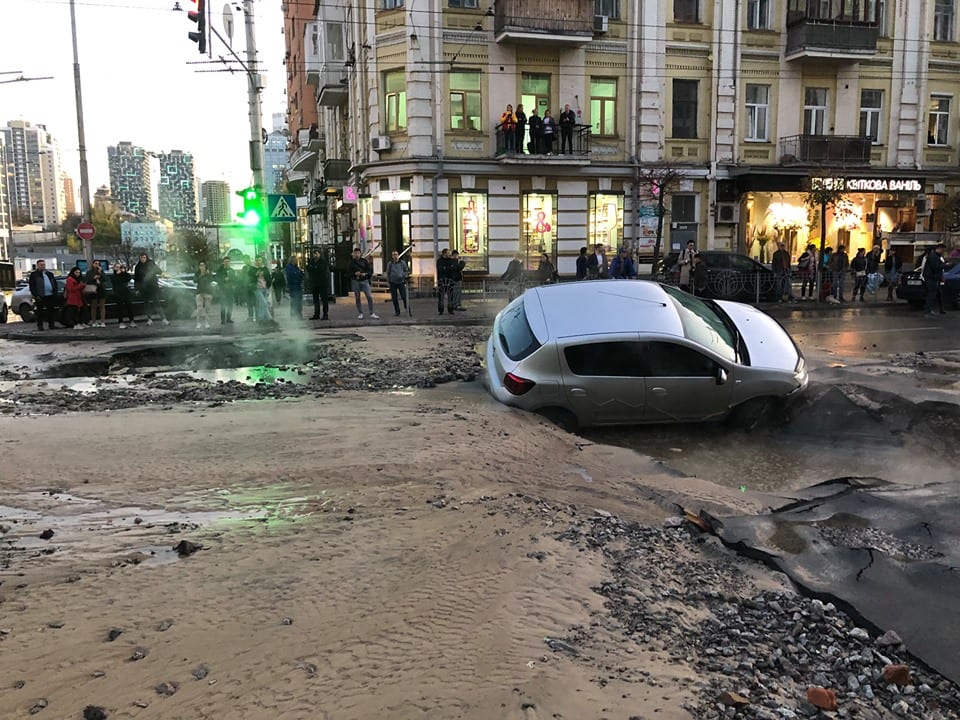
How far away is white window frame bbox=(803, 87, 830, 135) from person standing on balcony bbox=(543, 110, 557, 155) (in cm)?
1045

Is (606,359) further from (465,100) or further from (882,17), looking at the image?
(882,17)

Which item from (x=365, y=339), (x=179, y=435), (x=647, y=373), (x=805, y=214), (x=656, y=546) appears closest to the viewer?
(x=656, y=546)

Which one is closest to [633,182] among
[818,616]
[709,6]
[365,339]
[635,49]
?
[635,49]

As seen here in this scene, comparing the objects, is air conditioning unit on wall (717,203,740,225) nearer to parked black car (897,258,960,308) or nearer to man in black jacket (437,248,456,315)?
parked black car (897,258,960,308)

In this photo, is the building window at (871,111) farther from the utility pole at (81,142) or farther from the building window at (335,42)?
the utility pole at (81,142)

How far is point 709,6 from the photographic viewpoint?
28031mm

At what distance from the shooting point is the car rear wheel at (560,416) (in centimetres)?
775

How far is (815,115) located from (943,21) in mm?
6570

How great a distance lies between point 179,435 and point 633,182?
940 inches

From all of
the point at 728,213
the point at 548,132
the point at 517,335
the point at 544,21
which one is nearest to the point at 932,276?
the point at 728,213

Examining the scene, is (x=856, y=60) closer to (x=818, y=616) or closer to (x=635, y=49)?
(x=635, y=49)

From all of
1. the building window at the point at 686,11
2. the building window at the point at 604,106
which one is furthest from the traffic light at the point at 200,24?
the building window at the point at 686,11

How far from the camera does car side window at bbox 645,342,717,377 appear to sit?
7590mm

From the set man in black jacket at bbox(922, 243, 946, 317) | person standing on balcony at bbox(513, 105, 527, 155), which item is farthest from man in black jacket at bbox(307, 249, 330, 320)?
man in black jacket at bbox(922, 243, 946, 317)
